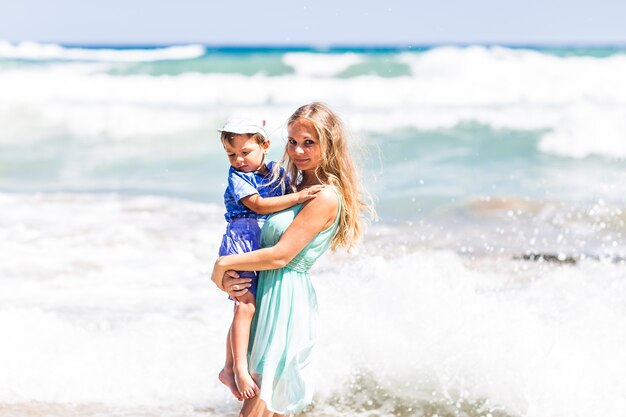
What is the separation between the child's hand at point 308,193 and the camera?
9.82ft

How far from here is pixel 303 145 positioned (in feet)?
10.1

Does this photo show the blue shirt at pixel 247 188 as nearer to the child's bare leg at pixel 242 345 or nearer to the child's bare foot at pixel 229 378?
the child's bare leg at pixel 242 345

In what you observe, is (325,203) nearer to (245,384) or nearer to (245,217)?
(245,217)

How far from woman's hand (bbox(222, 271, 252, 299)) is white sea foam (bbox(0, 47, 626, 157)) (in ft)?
43.9

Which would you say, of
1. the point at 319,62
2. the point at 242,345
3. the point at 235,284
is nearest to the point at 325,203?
the point at 235,284

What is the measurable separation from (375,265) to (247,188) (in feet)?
13.2

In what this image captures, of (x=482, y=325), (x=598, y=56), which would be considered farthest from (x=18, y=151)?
(x=598, y=56)

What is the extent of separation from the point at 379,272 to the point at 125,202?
6481 mm

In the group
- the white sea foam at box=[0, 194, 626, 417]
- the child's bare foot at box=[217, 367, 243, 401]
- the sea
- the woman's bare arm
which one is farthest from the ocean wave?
the woman's bare arm

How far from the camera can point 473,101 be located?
22625 mm

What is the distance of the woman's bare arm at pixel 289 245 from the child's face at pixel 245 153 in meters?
0.26

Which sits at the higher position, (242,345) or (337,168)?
(337,168)

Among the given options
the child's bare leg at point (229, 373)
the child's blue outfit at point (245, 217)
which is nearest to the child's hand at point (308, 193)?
the child's blue outfit at point (245, 217)

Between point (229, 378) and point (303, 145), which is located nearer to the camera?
point (303, 145)
